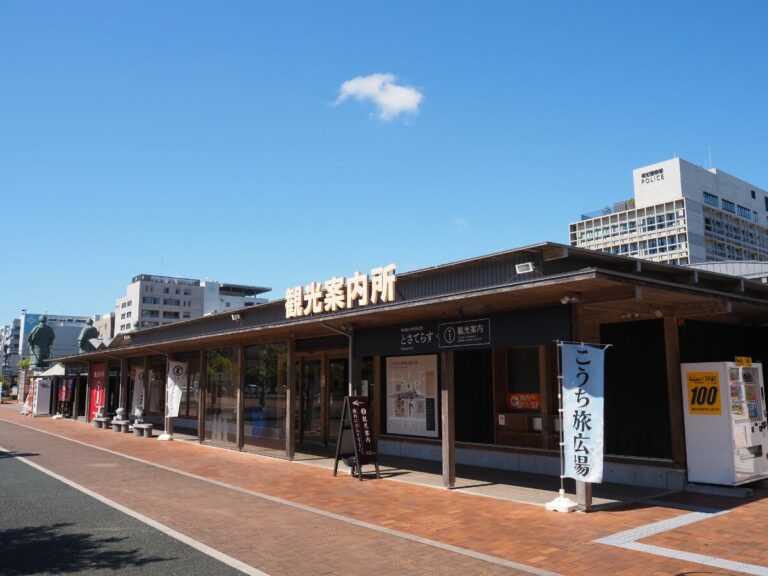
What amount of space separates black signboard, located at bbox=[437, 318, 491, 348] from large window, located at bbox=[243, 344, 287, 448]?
6.58 m

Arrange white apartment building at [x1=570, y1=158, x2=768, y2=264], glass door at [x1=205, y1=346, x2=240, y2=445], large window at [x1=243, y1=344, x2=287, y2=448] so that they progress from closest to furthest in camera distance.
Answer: large window at [x1=243, y1=344, x2=287, y2=448], glass door at [x1=205, y1=346, x2=240, y2=445], white apartment building at [x1=570, y1=158, x2=768, y2=264]

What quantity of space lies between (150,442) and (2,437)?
6.26 meters

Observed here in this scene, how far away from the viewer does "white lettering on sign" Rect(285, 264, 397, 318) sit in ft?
39.5

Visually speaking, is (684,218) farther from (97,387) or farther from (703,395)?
(703,395)

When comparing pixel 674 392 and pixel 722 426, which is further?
pixel 674 392

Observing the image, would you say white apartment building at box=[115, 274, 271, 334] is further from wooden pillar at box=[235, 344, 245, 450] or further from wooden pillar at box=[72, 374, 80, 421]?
wooden pillar at box=[235, 344, 245, 450]

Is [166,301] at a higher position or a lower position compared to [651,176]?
lower

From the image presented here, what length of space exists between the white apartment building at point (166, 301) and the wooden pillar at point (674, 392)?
11934 centimetres

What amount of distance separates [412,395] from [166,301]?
119 meters

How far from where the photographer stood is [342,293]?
13242 mm

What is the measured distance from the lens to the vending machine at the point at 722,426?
1042 cm

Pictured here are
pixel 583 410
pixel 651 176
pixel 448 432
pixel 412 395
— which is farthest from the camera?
pixel 651 176

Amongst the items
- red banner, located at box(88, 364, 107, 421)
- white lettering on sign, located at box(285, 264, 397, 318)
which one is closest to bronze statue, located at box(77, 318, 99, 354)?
red banner, located at box(88, 364, 107, 421)

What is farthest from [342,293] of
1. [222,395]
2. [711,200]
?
[711,200]
